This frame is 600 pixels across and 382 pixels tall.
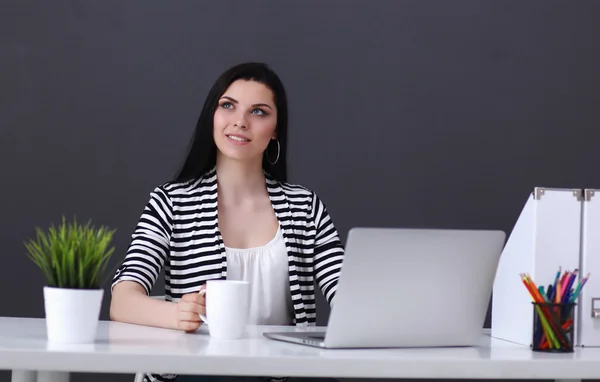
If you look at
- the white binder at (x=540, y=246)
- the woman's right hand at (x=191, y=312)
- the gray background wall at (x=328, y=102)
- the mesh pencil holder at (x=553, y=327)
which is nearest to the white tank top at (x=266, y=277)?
the woman's right hand at (x=191, y=312)

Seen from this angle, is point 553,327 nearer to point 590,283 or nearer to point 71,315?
point 590,283

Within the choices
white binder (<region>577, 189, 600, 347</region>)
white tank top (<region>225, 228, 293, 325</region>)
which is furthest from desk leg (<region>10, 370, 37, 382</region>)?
white binder (<region>577, 189, 600, 347</region>)

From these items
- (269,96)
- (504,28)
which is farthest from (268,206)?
(504,28)

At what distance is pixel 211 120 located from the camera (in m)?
1.91

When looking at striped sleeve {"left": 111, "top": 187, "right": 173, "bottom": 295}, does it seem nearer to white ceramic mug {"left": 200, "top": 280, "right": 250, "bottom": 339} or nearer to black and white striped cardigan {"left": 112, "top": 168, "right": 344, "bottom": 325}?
black and white striped cardigan {"left": 112, "top": 168, "right": 344, "bottom": 325}

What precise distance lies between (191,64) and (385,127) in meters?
0.76

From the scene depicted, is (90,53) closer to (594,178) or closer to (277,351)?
(594,178)

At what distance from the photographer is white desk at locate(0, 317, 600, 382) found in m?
1.10

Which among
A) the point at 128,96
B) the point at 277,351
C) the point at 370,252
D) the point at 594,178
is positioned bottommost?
the point at 277,351

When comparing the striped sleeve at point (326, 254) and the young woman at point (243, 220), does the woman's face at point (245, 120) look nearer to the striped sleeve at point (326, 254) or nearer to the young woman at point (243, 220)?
the young woman at point (243, 220)

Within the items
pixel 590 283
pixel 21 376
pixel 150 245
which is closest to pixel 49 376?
pixel 21 376

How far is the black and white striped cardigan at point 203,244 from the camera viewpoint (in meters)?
1.77

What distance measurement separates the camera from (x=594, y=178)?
11.0ft

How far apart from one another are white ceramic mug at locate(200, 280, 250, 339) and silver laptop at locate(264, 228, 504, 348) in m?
0.07
